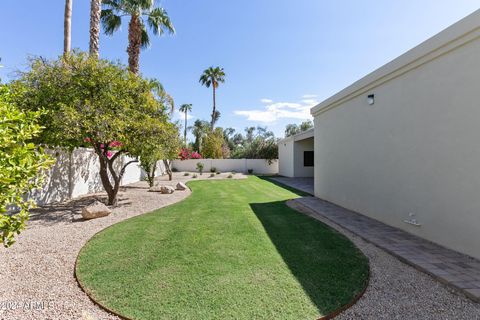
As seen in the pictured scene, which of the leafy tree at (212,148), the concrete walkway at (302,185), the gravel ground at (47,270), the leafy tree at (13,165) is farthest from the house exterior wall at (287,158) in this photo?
the leafy tree at (13,165)

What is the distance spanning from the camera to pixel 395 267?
12.6ft

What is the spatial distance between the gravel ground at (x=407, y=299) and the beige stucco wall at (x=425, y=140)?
1414 mm

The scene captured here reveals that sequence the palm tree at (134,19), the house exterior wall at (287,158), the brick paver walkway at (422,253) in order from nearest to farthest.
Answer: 1. the brick paver walkway at (422,253)
2. the palm tree at (134,19)
3. the house exterior wall at (287,158)

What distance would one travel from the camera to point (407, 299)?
296 centimetres

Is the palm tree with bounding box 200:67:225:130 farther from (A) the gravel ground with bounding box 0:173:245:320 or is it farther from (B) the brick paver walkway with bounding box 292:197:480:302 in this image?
(B) the brick paver walkway with bounding box 292:197:480:302

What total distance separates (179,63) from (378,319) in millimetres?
17480

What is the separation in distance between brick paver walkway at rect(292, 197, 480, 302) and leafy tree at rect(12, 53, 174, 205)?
6506mm

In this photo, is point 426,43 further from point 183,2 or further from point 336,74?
point 183,2

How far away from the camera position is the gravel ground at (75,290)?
272 centimetres

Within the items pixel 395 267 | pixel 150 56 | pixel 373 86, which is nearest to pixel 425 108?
pixel 373 86

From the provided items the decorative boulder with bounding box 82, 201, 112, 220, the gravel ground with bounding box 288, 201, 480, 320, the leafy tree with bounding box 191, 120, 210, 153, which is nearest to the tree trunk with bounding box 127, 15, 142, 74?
the decorative boulder with bounding box 82, 201, 112, 220

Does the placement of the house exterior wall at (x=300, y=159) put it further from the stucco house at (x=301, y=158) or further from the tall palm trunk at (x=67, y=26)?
the tall palm trunk at (x=67, y=26)

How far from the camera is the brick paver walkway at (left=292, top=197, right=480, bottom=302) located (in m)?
3.27

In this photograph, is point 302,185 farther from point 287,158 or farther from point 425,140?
point 425,140
